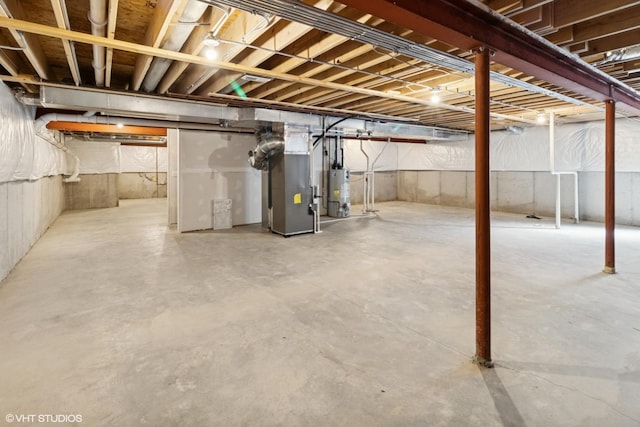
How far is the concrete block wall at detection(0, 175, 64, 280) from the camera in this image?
11.9 ft

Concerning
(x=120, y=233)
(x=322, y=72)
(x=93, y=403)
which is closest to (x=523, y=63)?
(x=322, y=72)

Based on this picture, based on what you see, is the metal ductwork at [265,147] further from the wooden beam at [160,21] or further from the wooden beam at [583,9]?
the wooden beam at [583,9]

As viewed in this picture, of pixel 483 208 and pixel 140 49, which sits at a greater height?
pixel 140 49

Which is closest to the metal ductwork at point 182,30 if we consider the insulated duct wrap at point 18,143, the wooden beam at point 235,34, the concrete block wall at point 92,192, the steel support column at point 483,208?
the wooden beam at point 235,34

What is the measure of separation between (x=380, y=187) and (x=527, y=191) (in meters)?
4.16

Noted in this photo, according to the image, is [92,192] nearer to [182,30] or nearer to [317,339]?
[182,30]

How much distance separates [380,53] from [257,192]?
471 centimetres

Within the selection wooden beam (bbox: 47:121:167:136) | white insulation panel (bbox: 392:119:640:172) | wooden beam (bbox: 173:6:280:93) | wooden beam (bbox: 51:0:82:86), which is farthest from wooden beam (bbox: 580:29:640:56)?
wooden beam (bbox: 47:121:167:136)

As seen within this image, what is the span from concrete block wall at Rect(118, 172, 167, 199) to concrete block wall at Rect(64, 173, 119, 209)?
8.24ft

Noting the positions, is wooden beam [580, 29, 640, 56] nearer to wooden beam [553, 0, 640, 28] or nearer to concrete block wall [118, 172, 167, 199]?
wooden beam [553, 0, 640, 28]

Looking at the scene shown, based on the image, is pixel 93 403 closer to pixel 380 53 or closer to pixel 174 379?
pixel 174 379

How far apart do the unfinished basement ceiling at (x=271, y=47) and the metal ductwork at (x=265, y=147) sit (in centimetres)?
85

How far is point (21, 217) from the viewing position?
14.5 feet

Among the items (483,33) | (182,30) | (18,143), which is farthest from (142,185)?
(483,33)
